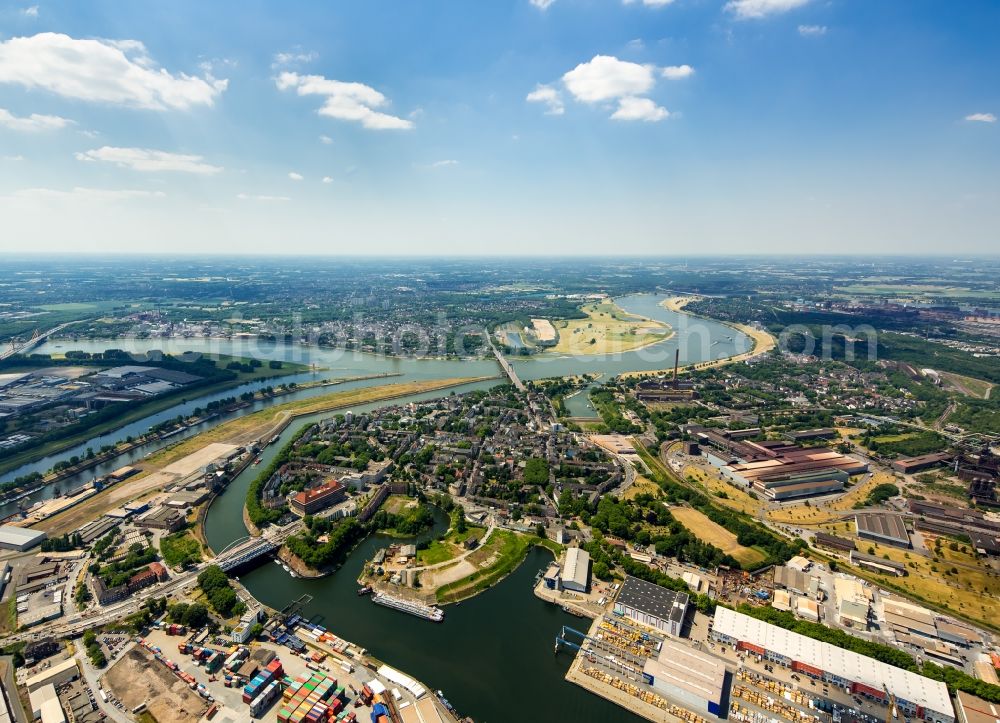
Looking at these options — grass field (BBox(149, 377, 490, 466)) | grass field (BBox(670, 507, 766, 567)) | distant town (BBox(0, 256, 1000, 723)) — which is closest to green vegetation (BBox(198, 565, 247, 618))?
distant town (BBox(0, 256, 1000, 723))

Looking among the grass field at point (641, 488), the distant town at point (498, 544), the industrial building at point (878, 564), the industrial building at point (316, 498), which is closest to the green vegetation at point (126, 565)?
the distant town at point (498, 544)

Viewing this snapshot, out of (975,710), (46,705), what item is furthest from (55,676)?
(975,710)

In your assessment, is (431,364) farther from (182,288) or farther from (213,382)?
(182,288)

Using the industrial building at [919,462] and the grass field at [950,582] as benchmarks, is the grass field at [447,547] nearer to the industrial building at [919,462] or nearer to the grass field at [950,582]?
the grass field at [950,582]

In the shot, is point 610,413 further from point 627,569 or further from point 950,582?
point 950,582

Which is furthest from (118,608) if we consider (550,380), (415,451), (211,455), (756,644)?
(550,380)

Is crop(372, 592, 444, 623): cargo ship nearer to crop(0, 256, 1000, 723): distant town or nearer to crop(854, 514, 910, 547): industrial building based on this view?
crop(0, 256, 1000, 723): distant town
